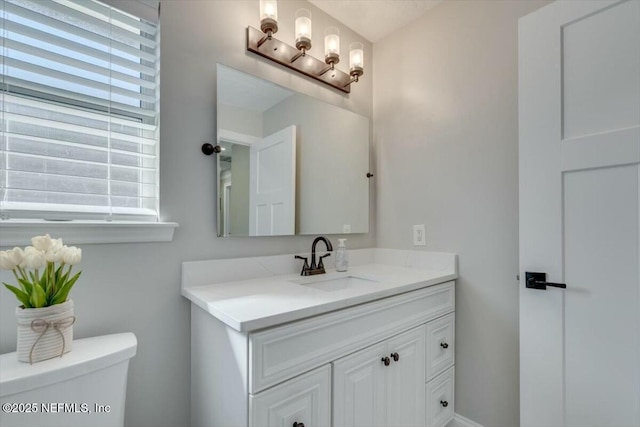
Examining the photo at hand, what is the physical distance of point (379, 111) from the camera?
1998 millimetres

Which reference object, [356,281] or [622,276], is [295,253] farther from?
[622,276]

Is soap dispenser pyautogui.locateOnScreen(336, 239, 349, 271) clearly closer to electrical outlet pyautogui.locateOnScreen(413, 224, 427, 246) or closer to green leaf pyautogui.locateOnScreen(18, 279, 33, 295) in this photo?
electrical outlet pyautogui.locateOnScreen(413, 224, 427, 246)

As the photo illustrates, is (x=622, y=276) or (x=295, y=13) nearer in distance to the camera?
(x=622, y=276)

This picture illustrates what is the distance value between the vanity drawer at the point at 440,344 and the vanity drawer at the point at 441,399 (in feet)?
0.14

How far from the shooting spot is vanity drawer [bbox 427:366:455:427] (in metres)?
1.40

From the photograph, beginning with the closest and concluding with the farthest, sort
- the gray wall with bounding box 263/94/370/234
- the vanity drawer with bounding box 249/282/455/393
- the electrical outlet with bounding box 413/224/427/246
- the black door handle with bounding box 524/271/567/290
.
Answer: the vanity drawer with bounding box 249/282/455/393 < the black door handle with bounding box 524/271/567/290 < the gray wall with bounding box 263/94/370/234 < the electrical outlet with bounding box 413/224/427/246

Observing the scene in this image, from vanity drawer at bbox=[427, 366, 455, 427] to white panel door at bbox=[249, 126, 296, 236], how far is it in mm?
1034

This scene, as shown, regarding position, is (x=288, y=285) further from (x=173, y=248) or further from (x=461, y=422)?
(x=461, y=422)

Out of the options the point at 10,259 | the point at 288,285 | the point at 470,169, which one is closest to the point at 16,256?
the point at 10,259

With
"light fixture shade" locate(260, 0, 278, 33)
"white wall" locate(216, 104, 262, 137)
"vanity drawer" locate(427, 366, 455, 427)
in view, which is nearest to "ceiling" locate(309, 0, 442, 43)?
"light fixture shade" locate(260, 0, 278, 33)

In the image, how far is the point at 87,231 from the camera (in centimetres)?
98

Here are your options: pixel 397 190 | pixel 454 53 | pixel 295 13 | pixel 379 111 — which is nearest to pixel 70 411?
pixel 397 190

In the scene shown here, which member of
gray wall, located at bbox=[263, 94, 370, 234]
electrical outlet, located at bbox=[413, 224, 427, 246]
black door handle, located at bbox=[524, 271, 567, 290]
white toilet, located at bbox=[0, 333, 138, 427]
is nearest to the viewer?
white toilet, located at bbox=[0, 333, 138, 427]

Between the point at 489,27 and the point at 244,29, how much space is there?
48.0 inches
